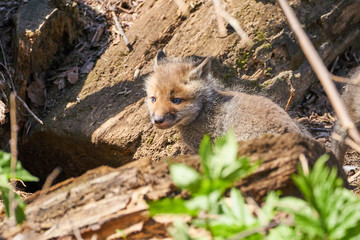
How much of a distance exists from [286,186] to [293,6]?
15.5 ft

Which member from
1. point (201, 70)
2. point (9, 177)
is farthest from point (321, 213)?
point (201, 70)

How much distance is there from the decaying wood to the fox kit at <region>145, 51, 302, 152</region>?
2071 millimetres

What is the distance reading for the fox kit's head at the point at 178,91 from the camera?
5.68 meters

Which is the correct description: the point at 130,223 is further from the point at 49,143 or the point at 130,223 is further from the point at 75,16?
the point at 75,16

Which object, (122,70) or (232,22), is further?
(122,70)

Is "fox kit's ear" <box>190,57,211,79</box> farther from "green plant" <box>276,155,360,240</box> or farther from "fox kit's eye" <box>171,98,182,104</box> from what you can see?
"green plant" <box>276,155,360,240</box>

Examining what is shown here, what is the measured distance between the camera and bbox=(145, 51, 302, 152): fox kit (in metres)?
5.38

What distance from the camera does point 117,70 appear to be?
707 cm

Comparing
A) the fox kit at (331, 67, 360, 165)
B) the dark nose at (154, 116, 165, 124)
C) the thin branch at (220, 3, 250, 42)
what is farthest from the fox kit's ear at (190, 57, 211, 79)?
the thin branch at (220, 3, 250, 42)

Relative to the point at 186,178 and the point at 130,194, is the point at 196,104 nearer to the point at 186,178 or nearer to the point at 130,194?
the point at 130,194

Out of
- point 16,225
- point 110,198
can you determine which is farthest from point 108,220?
point 16,225

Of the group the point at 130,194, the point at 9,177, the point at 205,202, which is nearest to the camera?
the point at 205,202

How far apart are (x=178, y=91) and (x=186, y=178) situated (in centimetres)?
368

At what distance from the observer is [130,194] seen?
313 cm
